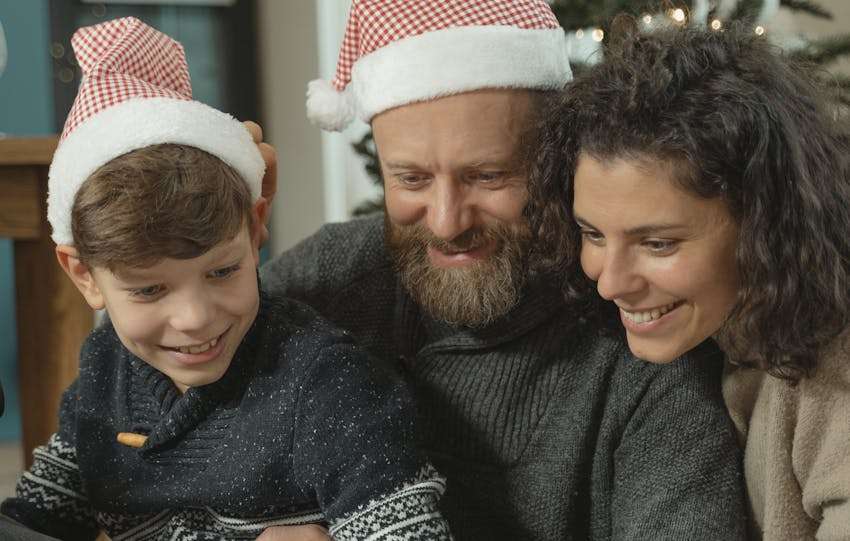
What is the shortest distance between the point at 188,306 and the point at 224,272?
7 cm

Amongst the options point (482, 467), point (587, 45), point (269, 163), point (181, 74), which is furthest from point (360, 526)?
point (587, 45)

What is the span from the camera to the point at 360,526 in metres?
1.32

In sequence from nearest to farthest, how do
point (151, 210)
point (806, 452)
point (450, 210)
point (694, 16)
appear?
point (151, 210) < point (806, 452) < point (450, 210) < point (694, 16)

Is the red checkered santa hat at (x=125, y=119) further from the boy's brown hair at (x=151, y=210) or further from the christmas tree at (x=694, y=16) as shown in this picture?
the christmas tree at (x=694, y=16)

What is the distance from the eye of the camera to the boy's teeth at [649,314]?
1.38m

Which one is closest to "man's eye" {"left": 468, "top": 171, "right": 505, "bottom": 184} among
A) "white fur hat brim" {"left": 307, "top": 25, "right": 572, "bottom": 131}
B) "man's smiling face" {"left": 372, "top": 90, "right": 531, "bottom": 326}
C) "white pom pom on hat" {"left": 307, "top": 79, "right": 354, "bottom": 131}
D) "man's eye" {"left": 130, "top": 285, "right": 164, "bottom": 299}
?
"man's smiling face" {"left": 372, "top": 90, "right": 531, "bottom": 326}

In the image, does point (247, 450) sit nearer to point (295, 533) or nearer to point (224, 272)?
point (295, 533)

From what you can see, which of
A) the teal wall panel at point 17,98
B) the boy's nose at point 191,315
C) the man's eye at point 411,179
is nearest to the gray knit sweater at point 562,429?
the man's eye at point 411,179

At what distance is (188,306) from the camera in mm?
1319

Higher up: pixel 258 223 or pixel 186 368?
pixel 258 223

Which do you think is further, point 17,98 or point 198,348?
point 17,98

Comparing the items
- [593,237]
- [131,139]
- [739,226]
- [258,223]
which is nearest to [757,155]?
[739,226]

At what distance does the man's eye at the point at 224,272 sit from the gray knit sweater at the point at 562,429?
36 centimetres

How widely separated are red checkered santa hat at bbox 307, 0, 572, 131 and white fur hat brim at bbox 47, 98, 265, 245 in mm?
314
